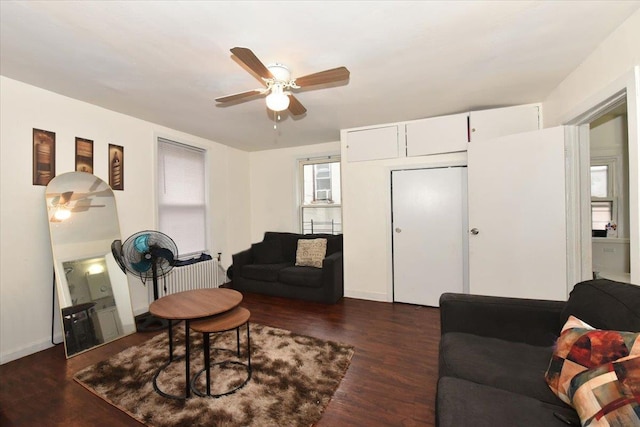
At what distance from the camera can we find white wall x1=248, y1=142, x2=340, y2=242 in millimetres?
4570

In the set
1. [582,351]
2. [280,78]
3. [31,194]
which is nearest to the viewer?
[582,351]

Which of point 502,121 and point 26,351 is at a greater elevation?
point 502,121

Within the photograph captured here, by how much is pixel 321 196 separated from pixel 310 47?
2867 mm

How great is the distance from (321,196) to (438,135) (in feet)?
6.74

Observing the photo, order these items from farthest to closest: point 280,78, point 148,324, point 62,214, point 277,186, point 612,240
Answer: point 277,186, point 612,240, point 148,324, point 62,214, point 280,78

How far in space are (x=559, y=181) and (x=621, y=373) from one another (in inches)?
77.7

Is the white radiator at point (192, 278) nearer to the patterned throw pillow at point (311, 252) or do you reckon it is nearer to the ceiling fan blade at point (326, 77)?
the patterned throw pillow at point (311, 252)

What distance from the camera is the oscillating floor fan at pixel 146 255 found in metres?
2.60

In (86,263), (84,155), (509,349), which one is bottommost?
(509,349)

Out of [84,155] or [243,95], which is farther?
[84,155]

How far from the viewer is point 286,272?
365cm

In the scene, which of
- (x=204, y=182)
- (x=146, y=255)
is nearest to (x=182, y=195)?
(x=204, y=182)

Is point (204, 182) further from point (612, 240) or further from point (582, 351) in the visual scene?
point (612, 240)

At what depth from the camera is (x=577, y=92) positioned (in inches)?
84.9
